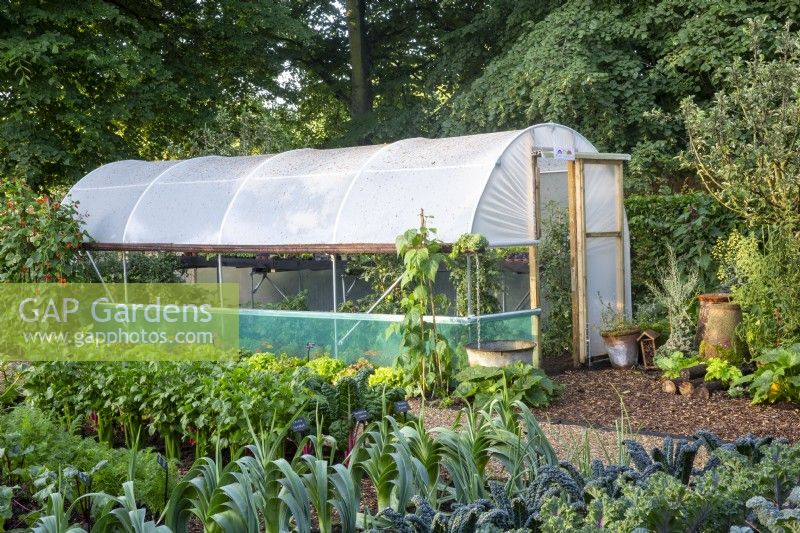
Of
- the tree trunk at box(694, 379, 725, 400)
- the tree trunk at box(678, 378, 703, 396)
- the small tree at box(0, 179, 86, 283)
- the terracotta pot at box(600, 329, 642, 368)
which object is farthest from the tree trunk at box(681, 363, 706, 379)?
the small tree at box(0, 179, 86, 283)

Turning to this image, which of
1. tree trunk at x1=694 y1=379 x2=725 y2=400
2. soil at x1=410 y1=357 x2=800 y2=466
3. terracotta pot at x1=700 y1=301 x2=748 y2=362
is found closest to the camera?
soil at x1=410 y1=357 x2=800 y2=466

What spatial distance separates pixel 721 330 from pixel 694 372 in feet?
3.10

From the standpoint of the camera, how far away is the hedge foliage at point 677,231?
11.4 metres

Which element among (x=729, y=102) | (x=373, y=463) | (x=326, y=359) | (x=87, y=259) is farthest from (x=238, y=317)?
(x=373, y=463)

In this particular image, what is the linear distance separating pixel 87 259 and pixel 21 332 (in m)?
2.25

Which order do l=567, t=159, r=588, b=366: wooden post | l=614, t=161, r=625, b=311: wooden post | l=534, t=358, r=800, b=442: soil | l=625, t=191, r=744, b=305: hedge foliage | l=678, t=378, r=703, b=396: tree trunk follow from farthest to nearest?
l=625, t=191, r=744, b=305: hedge foliage < l=614, t=161, r=625, b=311: wooden post < l=567, t=159, r=588, b=366: wooden post < l=678, t=378, r=703, b=396: tree trunk < l=534, t=358, r=800, b=442: soil

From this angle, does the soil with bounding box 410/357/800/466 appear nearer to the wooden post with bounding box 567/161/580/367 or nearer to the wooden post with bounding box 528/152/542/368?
the wooden post with bounding box 528/152/542/368

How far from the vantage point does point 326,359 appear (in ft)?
29.1

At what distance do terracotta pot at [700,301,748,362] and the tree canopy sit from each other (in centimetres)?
281

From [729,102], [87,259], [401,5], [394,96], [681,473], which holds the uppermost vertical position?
[401,5]

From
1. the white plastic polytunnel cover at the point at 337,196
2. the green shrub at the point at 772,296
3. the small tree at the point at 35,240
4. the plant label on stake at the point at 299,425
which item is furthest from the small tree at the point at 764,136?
the small tree at the point at 35,240

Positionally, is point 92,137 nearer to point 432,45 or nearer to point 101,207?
point 101,207

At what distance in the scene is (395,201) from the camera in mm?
9484

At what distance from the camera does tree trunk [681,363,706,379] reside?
27.0 feet
